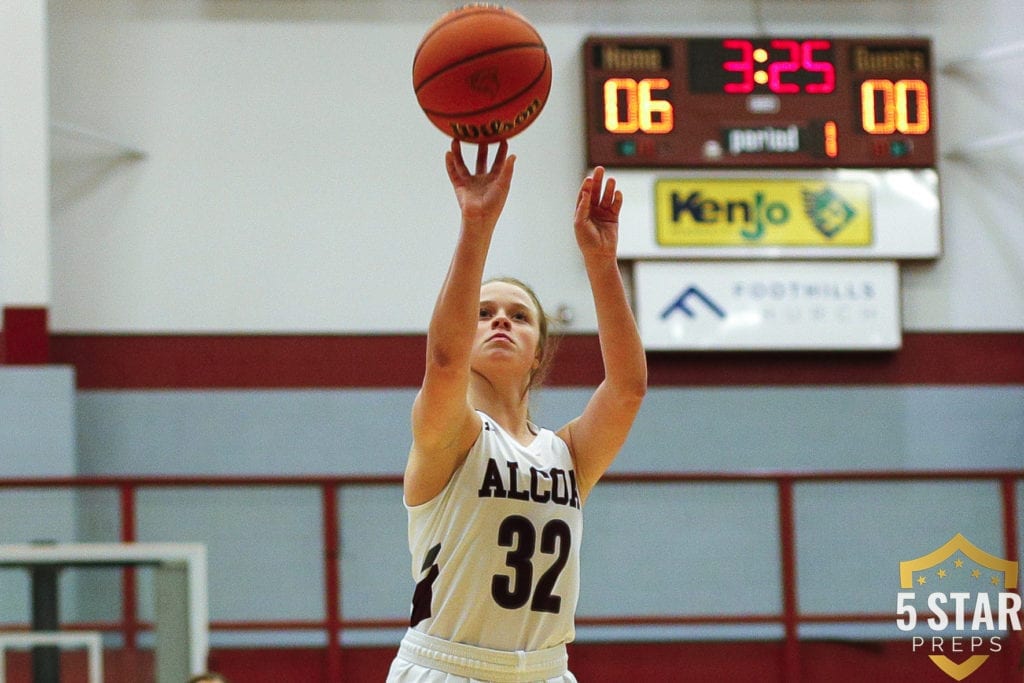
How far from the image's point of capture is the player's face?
9.21 ft

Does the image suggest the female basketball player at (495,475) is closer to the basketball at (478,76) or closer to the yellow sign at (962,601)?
the basketball at (478,76)

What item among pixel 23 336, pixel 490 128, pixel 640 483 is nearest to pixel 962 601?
pixel 640 483

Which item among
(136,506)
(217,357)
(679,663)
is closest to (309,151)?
(217,357)

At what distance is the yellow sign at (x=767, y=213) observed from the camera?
817 cm

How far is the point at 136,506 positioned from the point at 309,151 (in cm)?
300

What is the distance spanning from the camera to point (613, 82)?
317 inches

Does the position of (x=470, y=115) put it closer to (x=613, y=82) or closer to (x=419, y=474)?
(x=419, y=474)

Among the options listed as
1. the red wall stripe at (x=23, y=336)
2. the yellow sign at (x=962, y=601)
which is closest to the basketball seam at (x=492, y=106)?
the yellow sign at (x=962, y=601)

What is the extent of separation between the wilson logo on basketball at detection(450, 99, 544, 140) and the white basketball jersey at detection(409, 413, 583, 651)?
2.03 ft

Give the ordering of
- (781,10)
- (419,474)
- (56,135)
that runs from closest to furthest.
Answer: (419,474) → (56,135) → (781,10)

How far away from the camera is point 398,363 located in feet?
27.0

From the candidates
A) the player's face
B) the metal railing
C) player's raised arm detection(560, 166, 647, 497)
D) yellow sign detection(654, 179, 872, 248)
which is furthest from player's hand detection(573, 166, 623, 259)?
yellow sign detection(654, 179, 872, 248)

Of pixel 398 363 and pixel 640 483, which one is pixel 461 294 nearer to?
pixel 640 483

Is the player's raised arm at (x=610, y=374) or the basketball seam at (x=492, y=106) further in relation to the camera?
the player's raised arm at (x=610, y=374)
